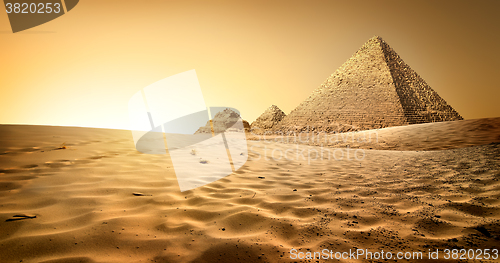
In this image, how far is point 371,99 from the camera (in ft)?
104

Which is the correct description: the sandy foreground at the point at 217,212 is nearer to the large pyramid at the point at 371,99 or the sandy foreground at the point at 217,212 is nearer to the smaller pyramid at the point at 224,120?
the large pyramid at the point at 371,99

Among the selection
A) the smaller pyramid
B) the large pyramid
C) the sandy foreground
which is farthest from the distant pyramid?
the sandy foreground

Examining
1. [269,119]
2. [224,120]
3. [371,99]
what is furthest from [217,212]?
[269,119]

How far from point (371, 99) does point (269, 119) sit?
20321 millimetres

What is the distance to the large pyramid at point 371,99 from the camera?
2923 cm

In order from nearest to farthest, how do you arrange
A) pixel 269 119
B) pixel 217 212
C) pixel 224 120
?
1. pixel 217 212
2. pixel 224 120
3. pixel 269 119

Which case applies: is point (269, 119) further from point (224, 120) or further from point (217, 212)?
point (217, 212)

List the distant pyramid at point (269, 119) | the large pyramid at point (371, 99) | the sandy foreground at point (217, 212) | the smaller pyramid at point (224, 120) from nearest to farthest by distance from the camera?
the sandy foreground at point (217, 212) → the large pyramid at point (371, 99) → the smaller pyramid at point (224, 120) → the distant pyramid at point (269, 119)

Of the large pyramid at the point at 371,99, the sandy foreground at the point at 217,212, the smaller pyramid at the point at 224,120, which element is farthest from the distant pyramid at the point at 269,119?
the sandy foreground at the point at 217,212

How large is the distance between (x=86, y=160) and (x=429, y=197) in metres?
4.99

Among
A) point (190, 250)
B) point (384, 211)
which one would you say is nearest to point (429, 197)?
point (384, 211)

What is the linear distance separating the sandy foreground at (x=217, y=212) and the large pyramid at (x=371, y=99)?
2801cm

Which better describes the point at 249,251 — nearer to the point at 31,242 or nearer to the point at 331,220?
the point at 331,220

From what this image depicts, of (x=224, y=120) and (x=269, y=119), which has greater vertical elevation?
(x=224, y=120)
